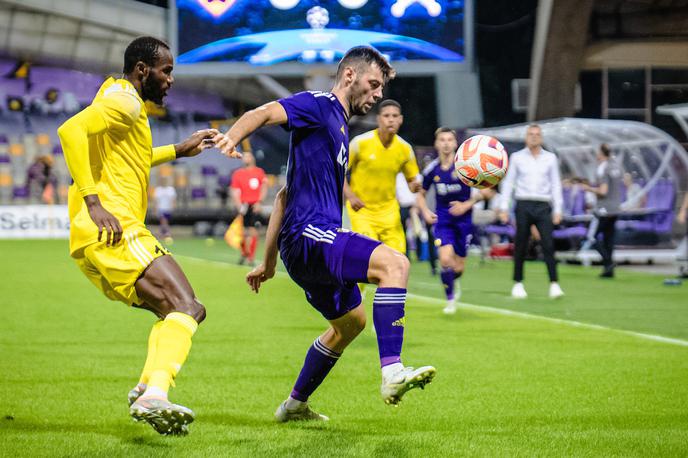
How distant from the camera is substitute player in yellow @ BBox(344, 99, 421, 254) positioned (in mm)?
10922

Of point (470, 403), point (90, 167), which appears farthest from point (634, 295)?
point (90, 167)

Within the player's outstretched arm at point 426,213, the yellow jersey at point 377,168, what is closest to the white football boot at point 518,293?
the player's outstretched arm at point 426,213

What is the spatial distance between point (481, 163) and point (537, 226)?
7.31m

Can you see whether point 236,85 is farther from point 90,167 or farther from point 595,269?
point 90,167

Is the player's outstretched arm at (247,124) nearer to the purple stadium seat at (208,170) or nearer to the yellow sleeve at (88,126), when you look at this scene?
the yellow sleeve at (88,126)

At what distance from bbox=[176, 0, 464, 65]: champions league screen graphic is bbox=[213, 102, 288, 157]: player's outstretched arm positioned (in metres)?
18.5

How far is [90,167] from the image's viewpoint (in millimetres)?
5520

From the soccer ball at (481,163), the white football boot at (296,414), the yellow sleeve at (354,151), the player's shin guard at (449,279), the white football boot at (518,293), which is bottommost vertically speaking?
the white football boot at (518,293)

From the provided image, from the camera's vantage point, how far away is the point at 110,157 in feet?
18.7

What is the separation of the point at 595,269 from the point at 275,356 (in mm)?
13298

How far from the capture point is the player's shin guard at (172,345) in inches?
207

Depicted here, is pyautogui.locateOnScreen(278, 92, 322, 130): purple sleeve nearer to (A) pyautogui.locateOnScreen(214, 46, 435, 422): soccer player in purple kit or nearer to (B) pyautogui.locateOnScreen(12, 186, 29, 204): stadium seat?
(A) pyautogui.locateOnScreen(214, 46, 435, 422): soccer player in purple kit

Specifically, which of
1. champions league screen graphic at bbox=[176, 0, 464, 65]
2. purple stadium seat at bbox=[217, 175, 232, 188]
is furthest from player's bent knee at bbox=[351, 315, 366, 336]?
purple stadium seat at bbox=[217, 175, 232, 188]

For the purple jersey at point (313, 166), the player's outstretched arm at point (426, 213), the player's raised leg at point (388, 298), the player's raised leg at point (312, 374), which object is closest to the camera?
the player's raised leg at point (388, 298)
